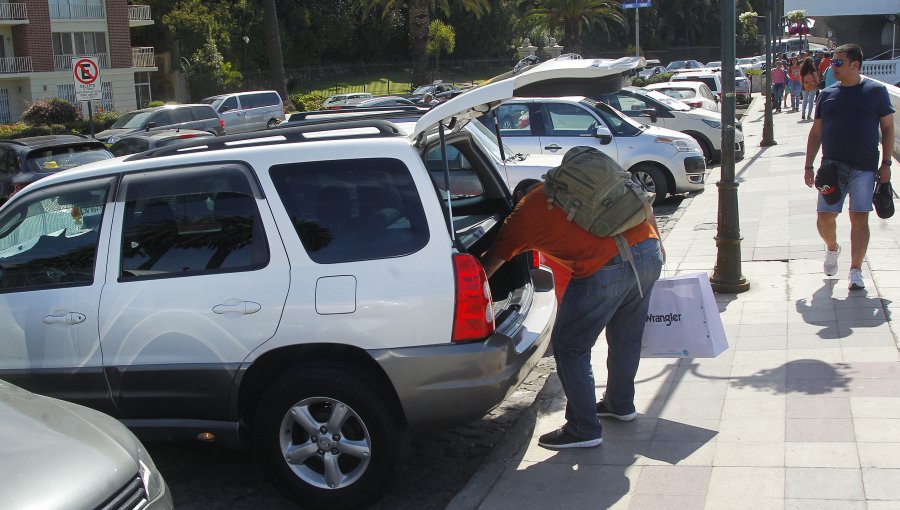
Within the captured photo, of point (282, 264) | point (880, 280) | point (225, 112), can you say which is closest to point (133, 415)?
point (282, 264)

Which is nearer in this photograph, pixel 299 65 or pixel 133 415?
pixel 133 415

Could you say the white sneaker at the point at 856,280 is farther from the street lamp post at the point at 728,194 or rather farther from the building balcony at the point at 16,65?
the building balcony at the point at 16,65

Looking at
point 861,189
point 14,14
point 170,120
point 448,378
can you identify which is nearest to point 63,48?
point 14,14

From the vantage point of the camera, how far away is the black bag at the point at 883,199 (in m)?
7.32

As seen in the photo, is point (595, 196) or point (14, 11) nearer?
point (595, 196)

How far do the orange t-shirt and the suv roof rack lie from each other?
30.7 inches

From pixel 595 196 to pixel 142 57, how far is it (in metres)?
56.6

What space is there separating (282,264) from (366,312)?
503mm

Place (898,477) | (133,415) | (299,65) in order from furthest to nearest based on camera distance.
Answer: (299,65), (133,415), (898,477)

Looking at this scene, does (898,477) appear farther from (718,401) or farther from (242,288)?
(242,288)

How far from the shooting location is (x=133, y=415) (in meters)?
4.88

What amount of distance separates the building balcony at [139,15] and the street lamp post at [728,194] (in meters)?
53.9

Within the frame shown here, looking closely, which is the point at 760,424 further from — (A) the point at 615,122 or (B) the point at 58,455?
(A) the point at 615,122

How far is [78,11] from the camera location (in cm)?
5278
